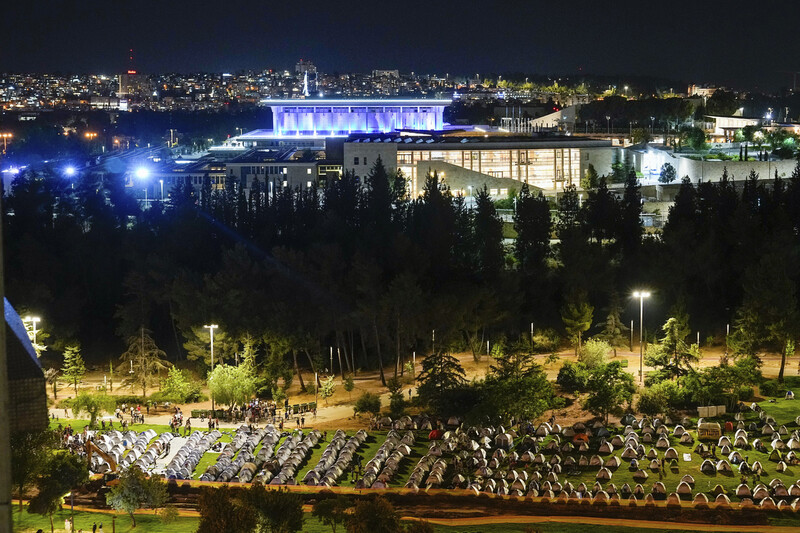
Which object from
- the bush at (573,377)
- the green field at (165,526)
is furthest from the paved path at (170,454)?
the bush at (573,377)

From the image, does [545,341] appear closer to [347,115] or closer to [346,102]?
[347,115]

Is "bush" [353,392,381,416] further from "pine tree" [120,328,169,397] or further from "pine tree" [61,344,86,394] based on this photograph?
"pine tree" [61,344,86,394]

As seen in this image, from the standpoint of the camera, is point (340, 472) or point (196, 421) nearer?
point (340, 472)

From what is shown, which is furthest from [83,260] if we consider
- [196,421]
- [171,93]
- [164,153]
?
[171,93]

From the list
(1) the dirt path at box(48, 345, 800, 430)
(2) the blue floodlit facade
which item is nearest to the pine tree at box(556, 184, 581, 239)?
(1) the dirt path at box(48, 345, 800, 430)

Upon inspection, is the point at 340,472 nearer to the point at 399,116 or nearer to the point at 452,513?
the point at 452,513

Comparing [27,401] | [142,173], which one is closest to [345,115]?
[142,173]

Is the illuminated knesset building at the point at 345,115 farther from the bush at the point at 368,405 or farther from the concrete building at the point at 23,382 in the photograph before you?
the concrete building at the point at 23,382
